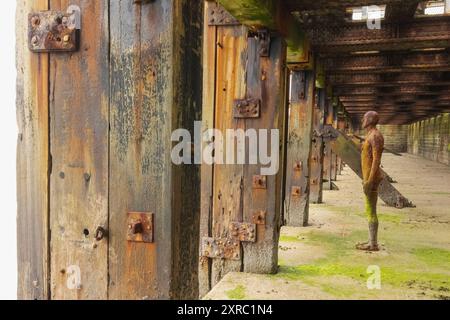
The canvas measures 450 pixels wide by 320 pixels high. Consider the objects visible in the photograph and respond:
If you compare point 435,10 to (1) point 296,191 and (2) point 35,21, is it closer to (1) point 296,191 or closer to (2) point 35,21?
(1) point 296,191

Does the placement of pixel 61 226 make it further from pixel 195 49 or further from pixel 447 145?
pixel 447 145

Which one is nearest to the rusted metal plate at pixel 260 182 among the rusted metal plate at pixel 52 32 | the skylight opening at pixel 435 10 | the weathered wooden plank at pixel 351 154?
the rusted metal plate at pixel 52 32

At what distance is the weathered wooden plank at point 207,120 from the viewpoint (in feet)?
15.7

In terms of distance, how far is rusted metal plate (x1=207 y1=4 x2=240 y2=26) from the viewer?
469cm

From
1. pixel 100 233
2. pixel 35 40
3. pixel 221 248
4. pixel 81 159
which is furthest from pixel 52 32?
pixel 221 248

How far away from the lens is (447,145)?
20578 millimetres

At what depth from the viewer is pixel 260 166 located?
15.6ft

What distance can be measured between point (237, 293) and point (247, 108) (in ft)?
6.74
